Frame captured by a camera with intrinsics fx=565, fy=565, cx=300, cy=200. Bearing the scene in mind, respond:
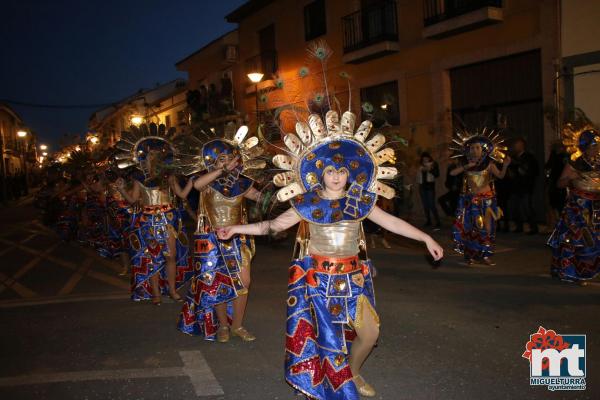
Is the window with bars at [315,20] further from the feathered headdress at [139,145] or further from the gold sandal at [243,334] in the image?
the gold sandal at [243,334]

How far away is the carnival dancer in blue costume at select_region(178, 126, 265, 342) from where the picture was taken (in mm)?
5352

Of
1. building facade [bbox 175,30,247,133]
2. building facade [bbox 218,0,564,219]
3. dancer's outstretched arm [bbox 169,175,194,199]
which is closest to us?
dancer's outstretched arm [bbox 169,175,194,199]

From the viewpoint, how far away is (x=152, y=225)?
6941mm

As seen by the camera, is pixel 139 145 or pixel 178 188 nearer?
pixel 178 188

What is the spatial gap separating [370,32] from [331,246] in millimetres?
15151

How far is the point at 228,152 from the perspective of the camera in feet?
17.8

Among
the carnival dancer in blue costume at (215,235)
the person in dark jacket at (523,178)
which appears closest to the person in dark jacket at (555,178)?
the person in dark jacket at (523,178)

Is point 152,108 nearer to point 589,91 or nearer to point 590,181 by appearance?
point 589,91

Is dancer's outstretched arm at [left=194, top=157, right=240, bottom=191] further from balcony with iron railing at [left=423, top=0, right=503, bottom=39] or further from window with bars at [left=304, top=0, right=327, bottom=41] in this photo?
window with bars at [left=304, top=0, right=327, bottom=41]

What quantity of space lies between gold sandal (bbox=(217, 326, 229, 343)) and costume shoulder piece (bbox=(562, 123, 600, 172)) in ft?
15.3

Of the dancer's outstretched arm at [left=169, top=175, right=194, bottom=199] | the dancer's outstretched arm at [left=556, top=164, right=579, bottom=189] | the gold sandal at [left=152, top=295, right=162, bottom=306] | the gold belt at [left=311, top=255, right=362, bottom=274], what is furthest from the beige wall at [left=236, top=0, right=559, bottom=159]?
the gold belt at [left=311, top=255, right=362, bottom=274]

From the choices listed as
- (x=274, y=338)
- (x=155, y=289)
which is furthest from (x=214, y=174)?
(x=155, y=289)

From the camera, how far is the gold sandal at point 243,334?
17.7 ft

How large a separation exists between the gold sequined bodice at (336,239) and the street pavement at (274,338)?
3.62 feet
